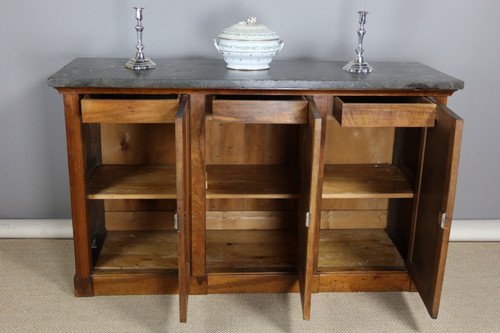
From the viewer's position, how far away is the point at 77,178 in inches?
81.7

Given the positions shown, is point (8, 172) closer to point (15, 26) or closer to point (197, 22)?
point (15, 26)

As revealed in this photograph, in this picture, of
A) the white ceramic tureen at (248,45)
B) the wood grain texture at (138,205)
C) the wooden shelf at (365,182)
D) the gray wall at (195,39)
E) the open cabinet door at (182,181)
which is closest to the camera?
the open cabinet door at (182,181)

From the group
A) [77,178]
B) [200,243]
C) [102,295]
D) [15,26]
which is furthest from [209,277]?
[15,26]

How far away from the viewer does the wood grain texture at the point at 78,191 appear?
200 centimetres

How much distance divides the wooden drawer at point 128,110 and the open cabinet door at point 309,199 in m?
0.49

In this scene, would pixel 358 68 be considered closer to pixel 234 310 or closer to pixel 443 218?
pixel 443 218

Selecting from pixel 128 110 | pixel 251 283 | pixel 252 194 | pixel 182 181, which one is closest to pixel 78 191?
pixel 128 110

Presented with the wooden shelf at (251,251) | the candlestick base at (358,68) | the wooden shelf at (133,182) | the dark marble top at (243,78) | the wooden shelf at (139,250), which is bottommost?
the wooden shelf at (139,250)

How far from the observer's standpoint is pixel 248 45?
6.84ft

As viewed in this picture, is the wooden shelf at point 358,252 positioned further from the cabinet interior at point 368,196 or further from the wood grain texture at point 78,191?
the wood grain texture at point 78,191

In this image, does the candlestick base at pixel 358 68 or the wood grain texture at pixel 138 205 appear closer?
the candlestick base at pixel 358 68

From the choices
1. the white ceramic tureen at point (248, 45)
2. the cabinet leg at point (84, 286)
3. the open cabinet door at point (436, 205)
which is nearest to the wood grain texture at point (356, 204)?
the open cabinet door at point (436, 205)

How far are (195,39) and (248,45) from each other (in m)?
0.47

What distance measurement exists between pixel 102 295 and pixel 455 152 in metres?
1.45
